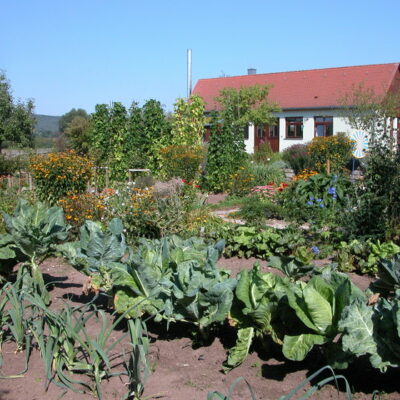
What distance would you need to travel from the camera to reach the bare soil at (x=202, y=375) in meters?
3.31

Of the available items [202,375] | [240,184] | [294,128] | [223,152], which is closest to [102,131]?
[223,152]

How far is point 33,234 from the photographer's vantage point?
16.6ft

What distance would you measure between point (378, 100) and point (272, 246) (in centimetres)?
2414

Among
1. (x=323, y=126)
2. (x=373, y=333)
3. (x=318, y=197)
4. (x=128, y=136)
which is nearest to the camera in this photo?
(x=373, y=333)

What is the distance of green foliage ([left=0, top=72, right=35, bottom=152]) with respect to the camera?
30.8m

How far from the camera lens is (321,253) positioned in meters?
6.91

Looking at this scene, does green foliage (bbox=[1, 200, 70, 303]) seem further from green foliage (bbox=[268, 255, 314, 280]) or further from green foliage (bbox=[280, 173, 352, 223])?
green foliage (bbox=[280, 173, 352, 223])

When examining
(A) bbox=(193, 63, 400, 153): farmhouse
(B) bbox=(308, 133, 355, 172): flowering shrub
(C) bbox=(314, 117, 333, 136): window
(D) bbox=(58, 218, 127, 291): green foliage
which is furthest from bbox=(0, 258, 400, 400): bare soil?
(C) bbox=(314, 117, 333, 136): window

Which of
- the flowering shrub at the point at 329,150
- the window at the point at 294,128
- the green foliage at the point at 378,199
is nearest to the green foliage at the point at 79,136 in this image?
the window at the point at 294,128

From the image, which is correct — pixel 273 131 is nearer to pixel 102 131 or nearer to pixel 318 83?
pixel 318 83

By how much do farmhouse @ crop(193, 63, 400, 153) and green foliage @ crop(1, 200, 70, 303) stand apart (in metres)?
28.1

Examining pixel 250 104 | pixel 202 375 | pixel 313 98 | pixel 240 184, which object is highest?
pixel 313 98

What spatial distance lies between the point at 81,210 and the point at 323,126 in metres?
27.7

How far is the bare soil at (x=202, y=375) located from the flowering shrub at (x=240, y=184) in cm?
1059
